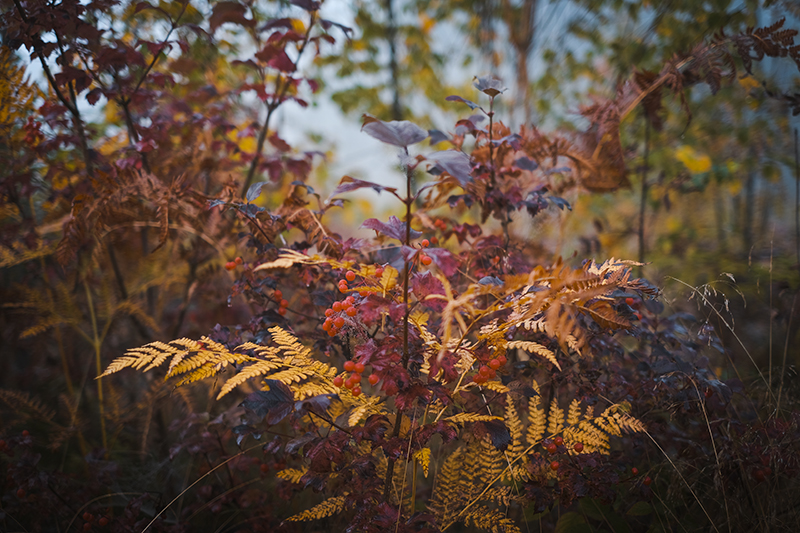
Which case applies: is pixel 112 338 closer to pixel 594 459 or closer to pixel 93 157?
pixel 93 157

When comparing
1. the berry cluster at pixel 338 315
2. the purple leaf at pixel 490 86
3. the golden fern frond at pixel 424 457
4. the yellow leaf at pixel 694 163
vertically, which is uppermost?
the yellow leaf at pixel 694 163

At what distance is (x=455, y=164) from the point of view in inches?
27.6

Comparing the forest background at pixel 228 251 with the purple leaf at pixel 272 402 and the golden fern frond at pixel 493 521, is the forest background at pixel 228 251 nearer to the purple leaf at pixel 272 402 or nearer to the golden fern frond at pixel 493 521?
Result: the golden fern frond at pixel 493 521

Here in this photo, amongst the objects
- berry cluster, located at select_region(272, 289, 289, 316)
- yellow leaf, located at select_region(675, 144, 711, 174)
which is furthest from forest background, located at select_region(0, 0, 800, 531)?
yellow leaf, located at select_region(675, 144, 711, 174)

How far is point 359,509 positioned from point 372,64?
364 cm

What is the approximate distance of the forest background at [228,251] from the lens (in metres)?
1.11

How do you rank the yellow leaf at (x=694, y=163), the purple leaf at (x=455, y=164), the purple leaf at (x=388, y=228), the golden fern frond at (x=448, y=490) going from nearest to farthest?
the purple leaf at (x=455, y=164) → the purple leaf at (x=388, y=228) → the golden fern frond at (x=448, y=490) → the yellow leaf at (x=694, y=163)

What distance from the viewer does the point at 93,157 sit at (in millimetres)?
1522

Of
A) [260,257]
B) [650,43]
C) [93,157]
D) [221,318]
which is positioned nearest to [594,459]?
[260,257]

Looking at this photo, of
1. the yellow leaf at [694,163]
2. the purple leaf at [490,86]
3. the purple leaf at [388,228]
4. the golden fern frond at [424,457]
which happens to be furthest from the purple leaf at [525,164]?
the yellow leaf at [694,163]

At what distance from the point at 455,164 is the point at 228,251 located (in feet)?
3.72

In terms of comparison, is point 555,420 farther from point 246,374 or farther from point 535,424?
point 246,374

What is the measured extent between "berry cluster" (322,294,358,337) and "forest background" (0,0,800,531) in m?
0.16

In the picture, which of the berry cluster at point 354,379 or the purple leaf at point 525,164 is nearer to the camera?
the berry cluster at point 354,379
